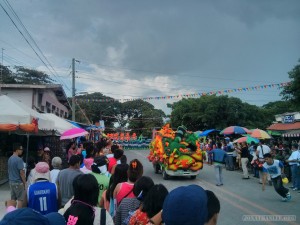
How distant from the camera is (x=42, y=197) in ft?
15.0

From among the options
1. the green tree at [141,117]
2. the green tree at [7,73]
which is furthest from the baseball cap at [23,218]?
the green tree at [141,117]

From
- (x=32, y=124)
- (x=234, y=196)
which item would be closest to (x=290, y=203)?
(x=234, y=196)

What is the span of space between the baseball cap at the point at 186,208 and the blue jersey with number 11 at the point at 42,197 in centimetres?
296

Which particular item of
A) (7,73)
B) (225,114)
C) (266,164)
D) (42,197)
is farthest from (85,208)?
(7,73)

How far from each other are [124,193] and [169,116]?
4072cm

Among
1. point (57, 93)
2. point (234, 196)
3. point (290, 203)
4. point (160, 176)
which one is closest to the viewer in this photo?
point (290, 203)

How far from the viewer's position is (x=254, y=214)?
28.0 ft

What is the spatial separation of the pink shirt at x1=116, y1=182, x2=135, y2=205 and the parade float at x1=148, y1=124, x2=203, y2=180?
34.2ft

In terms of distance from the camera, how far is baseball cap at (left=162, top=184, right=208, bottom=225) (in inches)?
81.7

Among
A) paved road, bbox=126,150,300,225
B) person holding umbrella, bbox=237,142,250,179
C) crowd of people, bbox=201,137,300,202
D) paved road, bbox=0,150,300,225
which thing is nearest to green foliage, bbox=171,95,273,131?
crowd of people, bbox=201,137,300,202

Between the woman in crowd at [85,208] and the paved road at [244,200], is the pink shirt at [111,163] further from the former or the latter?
the woman in crowd at [85,208]

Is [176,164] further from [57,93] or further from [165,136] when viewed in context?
[57,93]

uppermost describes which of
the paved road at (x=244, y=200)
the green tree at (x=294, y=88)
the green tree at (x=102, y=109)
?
the green tree at (x=102, y=109)

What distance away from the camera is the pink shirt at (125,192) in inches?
168
